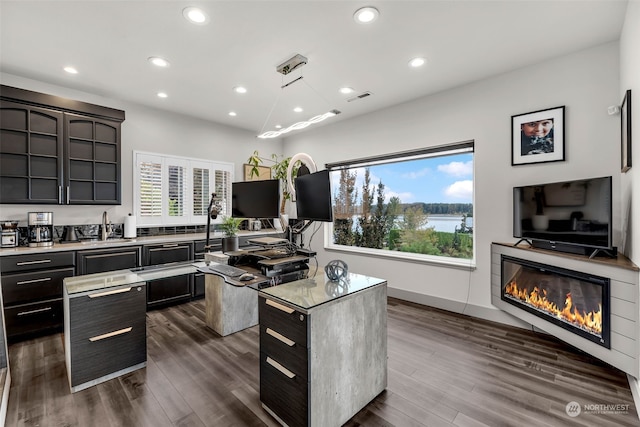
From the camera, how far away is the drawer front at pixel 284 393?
1591 millimetres

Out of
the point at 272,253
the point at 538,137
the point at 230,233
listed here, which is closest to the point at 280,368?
the point at 272,253

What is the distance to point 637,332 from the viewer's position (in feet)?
6.24

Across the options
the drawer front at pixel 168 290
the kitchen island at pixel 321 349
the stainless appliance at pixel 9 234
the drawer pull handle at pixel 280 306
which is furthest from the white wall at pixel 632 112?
the stainless appliance at pixel 9 234

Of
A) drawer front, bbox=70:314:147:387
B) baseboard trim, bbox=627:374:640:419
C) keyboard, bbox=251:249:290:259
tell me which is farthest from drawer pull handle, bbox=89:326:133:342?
baseboard trim, bbox=627:374:640:419

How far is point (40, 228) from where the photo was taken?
3.29m

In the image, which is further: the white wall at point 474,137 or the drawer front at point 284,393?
the white wall at point 474,137

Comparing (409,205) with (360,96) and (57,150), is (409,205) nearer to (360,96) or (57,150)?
(360,96)

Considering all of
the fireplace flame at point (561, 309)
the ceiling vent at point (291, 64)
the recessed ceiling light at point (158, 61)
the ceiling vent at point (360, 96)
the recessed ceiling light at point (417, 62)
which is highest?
the ceiling vent at point (360, 96)

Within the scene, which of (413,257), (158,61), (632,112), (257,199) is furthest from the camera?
(413,257)

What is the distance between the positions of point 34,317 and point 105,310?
1.50 m

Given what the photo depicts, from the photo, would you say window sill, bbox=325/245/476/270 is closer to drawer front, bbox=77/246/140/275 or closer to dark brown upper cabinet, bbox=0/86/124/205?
drawer front, bbox=77/246/140/275

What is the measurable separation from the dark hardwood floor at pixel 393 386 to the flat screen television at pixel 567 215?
1.03m

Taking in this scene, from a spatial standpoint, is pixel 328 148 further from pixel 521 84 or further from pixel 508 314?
pixel 508 314

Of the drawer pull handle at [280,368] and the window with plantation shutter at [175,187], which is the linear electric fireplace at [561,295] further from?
the window with plantation shutter at [175,187]
